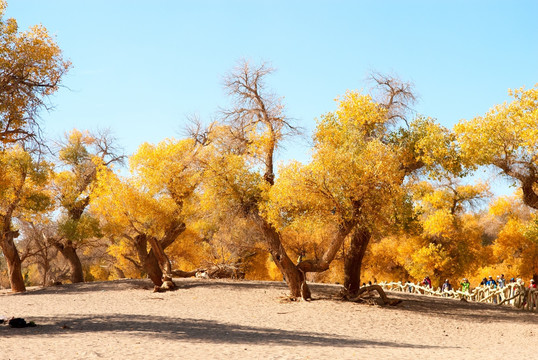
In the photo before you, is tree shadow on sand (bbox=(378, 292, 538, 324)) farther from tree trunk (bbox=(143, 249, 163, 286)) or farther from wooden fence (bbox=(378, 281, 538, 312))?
tree trunk (bbox=(143, 249, 163, 286))

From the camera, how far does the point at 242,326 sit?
14617 mm

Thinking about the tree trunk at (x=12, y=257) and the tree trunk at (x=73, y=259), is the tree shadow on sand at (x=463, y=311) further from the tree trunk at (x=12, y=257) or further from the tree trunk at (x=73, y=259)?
the tree trunk at (x=73, y=259)

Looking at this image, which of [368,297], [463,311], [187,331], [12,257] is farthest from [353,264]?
[12,257]

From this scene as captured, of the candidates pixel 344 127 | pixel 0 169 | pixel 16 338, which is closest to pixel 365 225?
pixel 344 127

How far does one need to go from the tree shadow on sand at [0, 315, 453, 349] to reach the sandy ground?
0.02 meters

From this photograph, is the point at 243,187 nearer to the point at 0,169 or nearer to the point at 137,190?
the point at 137,190

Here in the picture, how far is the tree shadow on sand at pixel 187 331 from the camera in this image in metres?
11.6

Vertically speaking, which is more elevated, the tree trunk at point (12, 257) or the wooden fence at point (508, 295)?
the tree trunk at point (12, 257)

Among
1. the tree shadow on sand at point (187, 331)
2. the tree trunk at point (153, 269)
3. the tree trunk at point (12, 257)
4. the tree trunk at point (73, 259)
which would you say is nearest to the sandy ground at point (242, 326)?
the tree shadow on sand at point (187, 331)

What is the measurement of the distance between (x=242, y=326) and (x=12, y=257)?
16.6 metres

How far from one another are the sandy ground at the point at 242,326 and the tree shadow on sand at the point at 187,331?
22mm

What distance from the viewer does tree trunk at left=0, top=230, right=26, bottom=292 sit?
26.1 metres

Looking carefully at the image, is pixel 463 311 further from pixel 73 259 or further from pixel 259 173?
pixel 73 259

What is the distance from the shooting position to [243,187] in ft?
65.3
